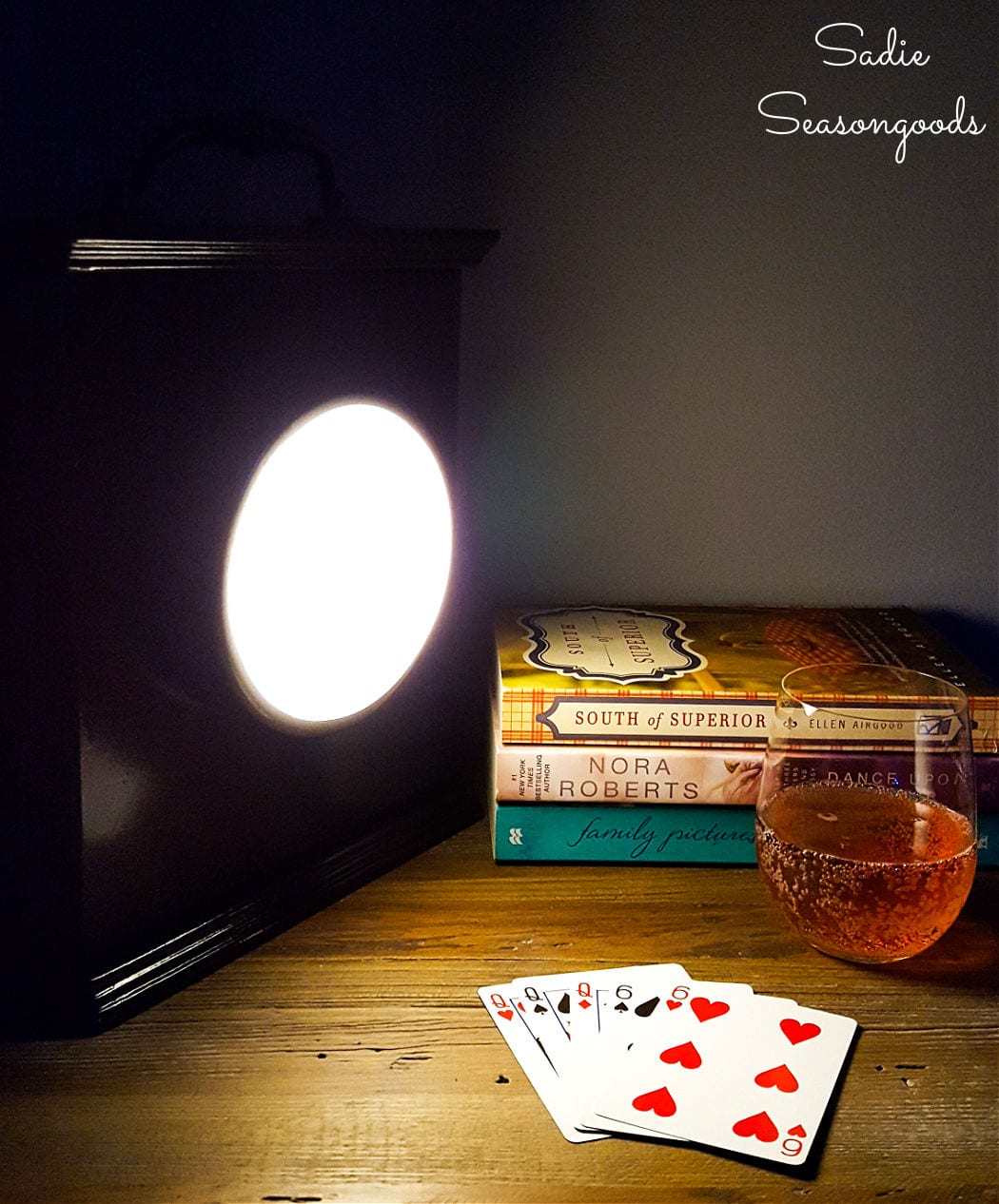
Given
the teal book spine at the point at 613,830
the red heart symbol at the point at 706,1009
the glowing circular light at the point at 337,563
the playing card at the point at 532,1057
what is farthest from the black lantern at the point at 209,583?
the red heart symbol at the point at 706,1009

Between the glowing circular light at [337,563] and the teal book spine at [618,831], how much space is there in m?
0.17

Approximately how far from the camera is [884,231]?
4.50ft

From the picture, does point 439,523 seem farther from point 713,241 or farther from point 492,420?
point 713,241

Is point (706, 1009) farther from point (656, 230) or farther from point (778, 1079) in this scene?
point (656, 230)

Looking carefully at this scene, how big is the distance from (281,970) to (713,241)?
826 millimetres

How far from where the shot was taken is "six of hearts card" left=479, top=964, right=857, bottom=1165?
2.87 feet

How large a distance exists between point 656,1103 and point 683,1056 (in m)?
0.05

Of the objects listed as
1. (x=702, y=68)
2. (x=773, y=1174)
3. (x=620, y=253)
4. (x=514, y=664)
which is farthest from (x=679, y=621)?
(x=773, y=1174)

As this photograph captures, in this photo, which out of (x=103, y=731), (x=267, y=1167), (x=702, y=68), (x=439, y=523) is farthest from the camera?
(x=702, y=68)

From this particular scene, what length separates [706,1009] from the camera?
1.00 metres

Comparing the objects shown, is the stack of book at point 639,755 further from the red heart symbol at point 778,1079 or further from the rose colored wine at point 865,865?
the red heart symbol at point 778,1079

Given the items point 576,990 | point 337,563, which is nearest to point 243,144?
point 337,563

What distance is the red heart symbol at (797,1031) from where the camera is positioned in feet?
3.18

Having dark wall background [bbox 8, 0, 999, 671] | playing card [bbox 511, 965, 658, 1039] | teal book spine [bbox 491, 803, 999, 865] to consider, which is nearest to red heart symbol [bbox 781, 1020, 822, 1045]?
playing card [bbox 511, 965, 658, 1039]
